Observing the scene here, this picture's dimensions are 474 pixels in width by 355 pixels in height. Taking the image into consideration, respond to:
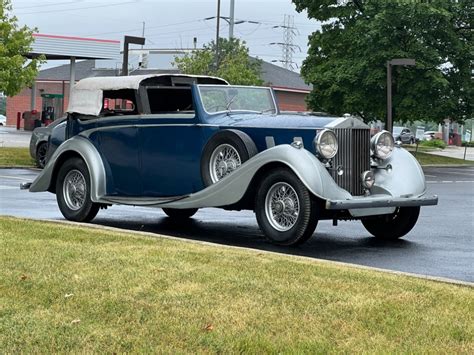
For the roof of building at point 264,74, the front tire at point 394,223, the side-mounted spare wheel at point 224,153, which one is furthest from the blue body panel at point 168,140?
the roof of building at point 264,74

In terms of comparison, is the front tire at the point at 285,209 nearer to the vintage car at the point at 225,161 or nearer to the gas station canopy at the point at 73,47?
the vintage car at the point at 225,161

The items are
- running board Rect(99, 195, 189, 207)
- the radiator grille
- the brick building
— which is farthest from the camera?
the brick building

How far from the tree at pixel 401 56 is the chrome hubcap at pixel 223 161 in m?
26.9

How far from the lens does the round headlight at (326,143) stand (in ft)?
30.1

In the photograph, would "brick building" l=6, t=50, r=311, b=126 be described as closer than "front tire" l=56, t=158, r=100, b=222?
No

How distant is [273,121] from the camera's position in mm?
9852

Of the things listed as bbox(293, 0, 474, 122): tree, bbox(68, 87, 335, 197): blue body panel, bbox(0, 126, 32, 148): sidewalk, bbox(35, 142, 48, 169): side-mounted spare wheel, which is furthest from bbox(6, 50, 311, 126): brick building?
bbox(68, 87, 335, 197): blue body panel

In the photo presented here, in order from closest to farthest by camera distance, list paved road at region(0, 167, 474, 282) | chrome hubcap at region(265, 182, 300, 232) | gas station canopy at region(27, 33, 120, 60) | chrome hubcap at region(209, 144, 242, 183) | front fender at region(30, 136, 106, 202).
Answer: paved road at region(0, 167, 474, 282), chrome hubcap at region(265, 182, 300, 232), chrome hubcap at region(209, 144, 242, 183), front fender at region(30, 136, 106, 202), gas station canopy at region(27, 33, 120, 60)

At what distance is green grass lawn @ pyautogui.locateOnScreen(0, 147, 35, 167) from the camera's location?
2499 cm

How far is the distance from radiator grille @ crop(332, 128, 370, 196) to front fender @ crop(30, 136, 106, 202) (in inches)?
128

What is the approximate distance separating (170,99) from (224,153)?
1.76m

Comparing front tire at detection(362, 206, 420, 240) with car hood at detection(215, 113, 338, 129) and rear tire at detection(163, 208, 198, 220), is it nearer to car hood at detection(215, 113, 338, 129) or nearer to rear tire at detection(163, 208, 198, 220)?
car hood at detection(215, 113, 338, 129)

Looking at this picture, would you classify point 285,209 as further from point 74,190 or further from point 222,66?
point 222,66

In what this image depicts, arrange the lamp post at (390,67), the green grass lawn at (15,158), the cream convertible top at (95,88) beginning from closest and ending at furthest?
the cream convertible top at (95,88)
the green grass lawn at (15,158)
the lamp post at (390,67)
